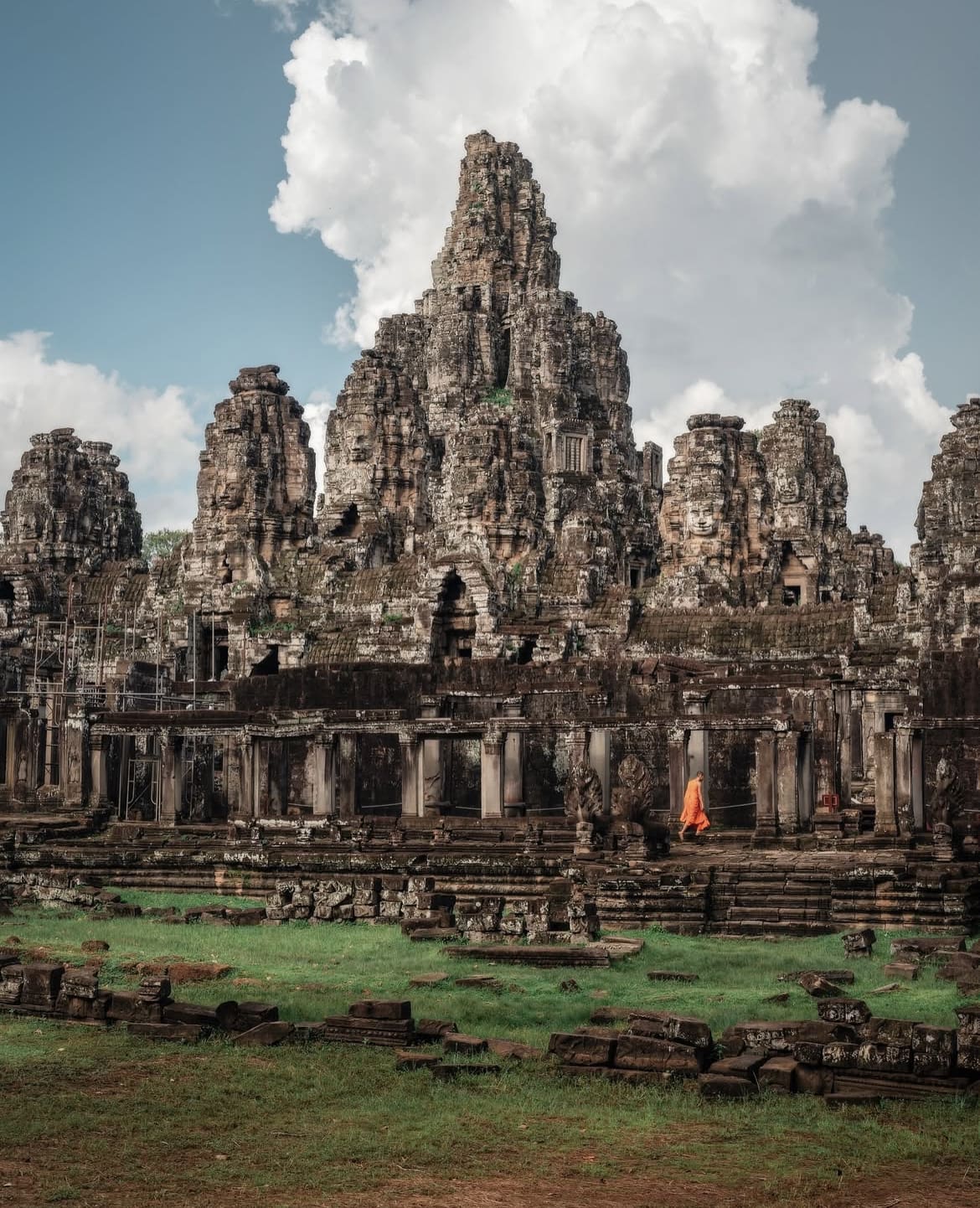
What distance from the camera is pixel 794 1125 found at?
1174 centimetres

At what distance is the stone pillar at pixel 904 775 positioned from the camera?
27.5 m

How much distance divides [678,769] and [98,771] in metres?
12.7

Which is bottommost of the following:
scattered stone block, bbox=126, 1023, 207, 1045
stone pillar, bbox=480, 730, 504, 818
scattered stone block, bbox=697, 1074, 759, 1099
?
scattered stone block, bbox=697, 1074, 759, 1099

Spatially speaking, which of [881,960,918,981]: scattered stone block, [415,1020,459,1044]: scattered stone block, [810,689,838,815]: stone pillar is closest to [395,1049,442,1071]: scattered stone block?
[415,1020,459,1044]: scattered stone block

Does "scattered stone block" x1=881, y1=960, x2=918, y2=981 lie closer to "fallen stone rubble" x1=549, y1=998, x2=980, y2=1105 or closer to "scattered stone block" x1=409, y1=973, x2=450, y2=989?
"fallen stone rubble" x1=549, y1=998, x2=980, y2=1105

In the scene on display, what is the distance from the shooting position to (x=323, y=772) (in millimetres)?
32844

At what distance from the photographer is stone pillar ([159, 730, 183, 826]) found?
112 ft

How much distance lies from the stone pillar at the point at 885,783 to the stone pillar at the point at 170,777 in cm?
1455

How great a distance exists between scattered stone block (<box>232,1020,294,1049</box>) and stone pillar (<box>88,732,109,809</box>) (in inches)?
828

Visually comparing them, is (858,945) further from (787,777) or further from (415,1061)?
(787,777)

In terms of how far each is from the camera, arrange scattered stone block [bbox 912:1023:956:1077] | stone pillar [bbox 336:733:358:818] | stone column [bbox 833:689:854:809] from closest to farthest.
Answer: scattered stone block [bbox 912:1023:956:1077] < stone column [bbox 833:689:854:809] < stone pillar [bbox 336:733:358:818]

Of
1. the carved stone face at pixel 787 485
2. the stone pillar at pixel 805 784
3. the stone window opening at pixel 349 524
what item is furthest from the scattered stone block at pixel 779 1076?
the carved stone face at pixel 787 485

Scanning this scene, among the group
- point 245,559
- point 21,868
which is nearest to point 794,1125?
point 21,868

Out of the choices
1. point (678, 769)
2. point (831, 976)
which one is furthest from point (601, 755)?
point (831, 976)
